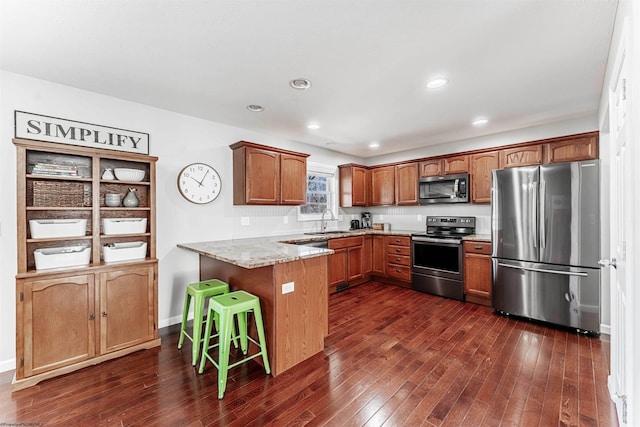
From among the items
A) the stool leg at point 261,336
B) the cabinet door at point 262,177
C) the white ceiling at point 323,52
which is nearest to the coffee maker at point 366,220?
the cabinet door at point 262,177

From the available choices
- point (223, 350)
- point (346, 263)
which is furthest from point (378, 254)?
point (223, 350)

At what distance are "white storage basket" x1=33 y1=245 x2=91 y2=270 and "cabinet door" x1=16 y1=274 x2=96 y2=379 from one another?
5.3 inches

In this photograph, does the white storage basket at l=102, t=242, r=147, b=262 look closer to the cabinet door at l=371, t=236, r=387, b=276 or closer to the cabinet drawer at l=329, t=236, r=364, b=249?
the cabinet drawer at l=329, t=236, r=364, b=249

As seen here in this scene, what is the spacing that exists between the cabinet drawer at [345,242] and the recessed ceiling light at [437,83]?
2.49 meters

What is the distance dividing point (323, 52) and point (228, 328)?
2.11m

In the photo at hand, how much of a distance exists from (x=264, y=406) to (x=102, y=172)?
2.57m

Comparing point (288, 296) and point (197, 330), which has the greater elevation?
point (288, 296)

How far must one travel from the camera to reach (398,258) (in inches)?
182

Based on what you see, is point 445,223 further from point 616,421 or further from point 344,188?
point 616,421

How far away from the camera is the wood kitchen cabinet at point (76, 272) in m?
2.12

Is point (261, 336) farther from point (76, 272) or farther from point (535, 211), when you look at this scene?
point (535, 211)

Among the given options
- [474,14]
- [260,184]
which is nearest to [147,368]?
[260,184]

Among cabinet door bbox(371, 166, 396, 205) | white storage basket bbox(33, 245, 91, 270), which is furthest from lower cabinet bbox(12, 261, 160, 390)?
cabinet door bbox(371, 166, 396, 205)

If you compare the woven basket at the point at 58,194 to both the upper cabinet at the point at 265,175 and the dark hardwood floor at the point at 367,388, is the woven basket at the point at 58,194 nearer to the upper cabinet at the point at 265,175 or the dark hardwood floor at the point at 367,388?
the dark hardwood floor at the point at 367,388
